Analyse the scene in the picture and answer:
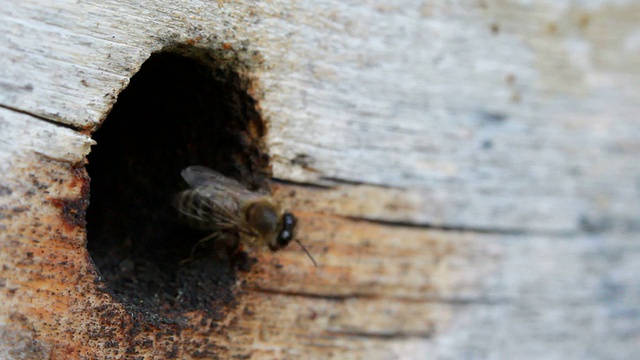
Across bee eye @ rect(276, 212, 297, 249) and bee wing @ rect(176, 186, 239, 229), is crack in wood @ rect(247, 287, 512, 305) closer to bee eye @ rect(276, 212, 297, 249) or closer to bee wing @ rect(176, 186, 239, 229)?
bee eye @ rect(276, 212, 297, 249)

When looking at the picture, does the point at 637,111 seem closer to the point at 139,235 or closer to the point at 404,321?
the point at 404,321

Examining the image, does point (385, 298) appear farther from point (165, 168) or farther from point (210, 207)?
point (165, 168)

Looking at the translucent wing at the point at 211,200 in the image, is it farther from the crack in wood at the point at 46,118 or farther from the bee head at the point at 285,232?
the crack in wood at the point at 46,118

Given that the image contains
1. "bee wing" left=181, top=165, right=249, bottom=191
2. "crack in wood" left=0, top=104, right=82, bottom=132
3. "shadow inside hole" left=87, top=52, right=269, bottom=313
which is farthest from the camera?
"bee wing" left=181, top=165, right=249, bottom=191

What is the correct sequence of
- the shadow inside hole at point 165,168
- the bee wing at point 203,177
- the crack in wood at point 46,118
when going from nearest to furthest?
1. the crack in wood at point 46,118
2. the shadow inside hole at point 165,168
3. the bee wing at point 203,177

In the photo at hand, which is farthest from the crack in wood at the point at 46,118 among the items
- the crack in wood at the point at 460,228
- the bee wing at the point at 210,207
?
the crack in wood at the point at 460,228

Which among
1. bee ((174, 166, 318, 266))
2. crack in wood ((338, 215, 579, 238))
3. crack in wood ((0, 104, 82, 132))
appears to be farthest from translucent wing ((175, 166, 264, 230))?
crack in wood ((0, 104, 82, 132))

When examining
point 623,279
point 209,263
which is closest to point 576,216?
point 623,279

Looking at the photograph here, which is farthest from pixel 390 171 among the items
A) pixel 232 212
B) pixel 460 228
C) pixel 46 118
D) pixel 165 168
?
pixel 46 118
